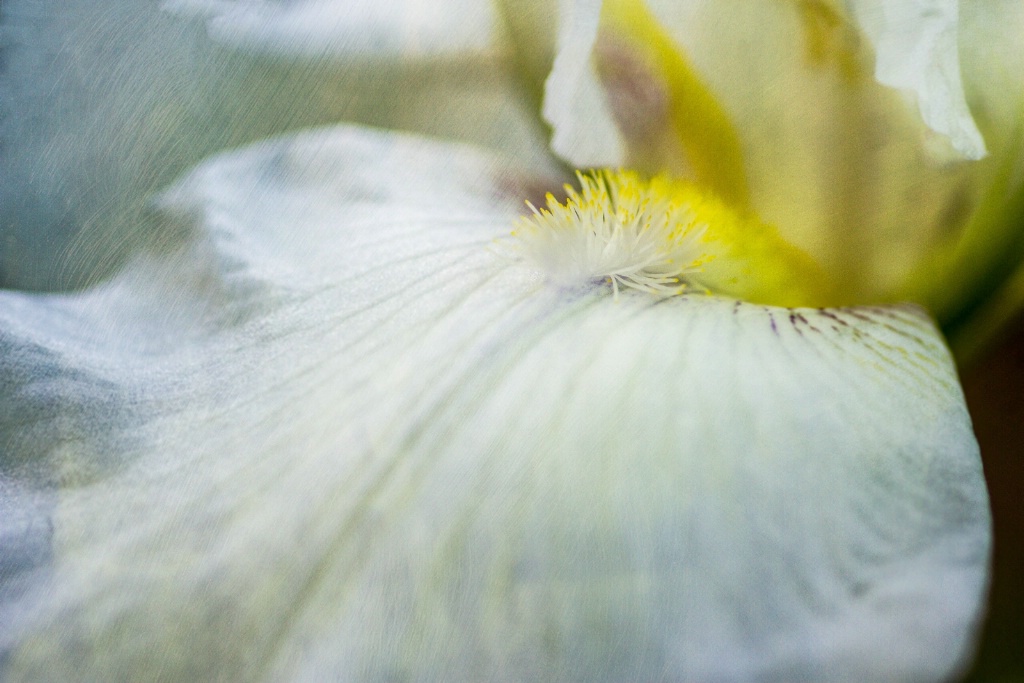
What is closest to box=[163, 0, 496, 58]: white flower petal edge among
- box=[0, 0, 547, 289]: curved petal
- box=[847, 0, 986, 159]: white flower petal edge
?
box=[0, 0, 547, 289]: curved petal

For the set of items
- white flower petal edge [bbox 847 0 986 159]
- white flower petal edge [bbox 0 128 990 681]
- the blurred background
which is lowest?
white flower petal edge [bbox 0 128 990 681]

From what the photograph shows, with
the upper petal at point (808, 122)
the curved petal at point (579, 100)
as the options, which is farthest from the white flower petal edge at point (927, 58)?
the curved petal at point (579, 100)

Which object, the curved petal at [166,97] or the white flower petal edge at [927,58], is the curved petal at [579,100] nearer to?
the curved petal at [166,97]

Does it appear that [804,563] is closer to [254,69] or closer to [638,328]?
[638,328]

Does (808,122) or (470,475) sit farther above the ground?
(808,122)

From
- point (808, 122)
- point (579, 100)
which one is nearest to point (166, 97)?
point (579, 100)

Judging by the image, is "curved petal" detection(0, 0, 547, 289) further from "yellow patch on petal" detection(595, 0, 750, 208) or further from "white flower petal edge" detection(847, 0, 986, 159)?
"white flower petal edge" detection(847, 0, 986, 159)

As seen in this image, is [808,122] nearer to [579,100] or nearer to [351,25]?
[579,100]
